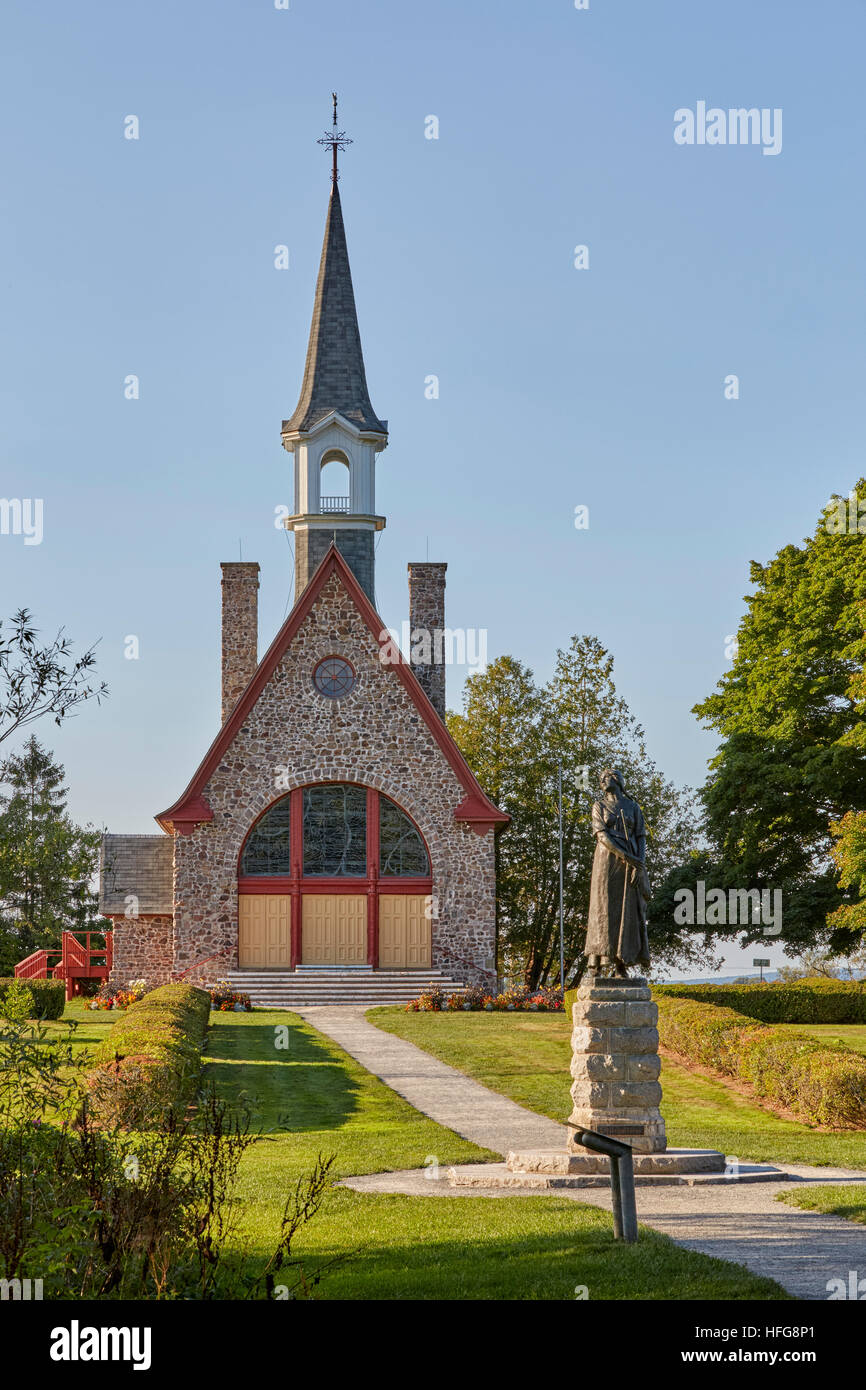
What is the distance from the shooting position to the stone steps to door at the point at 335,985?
31922 mm

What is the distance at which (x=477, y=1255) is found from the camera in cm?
940

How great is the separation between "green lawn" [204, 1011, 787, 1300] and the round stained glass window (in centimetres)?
1777

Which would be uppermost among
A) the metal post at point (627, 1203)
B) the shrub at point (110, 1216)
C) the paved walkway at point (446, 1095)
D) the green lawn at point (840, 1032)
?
the shrub at point (110, 1216)

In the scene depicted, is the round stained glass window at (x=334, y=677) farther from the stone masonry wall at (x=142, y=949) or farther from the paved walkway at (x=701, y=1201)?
the paved walkway at (x=701, y=1201)

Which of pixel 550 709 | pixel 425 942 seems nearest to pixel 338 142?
pixel 550 709

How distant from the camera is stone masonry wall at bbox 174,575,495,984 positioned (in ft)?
111

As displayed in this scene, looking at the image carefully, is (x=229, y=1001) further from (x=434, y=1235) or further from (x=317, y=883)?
(x=434, y=1235)

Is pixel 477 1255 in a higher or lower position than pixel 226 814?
lower

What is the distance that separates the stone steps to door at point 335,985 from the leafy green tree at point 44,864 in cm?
451

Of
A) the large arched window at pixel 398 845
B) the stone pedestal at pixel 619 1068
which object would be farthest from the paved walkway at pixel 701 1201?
the large arched window at pixel 398 845

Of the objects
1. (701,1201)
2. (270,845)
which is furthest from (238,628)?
(701,1201)

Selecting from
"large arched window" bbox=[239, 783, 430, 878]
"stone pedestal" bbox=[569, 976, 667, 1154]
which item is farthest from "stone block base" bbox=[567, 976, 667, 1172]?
"large arched window" bbox=[239, 783, 430, 878]
